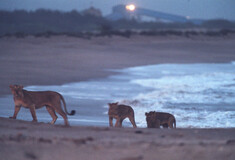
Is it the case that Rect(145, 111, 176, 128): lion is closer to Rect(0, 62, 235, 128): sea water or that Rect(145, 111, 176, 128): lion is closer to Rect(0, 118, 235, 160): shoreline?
Rect(0, 62, 235, 128): sea water

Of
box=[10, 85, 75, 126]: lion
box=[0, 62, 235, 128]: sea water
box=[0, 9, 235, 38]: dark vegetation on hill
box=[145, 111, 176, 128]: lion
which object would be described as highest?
box=[0, 9, 235, 38]: dark vegetation on hill

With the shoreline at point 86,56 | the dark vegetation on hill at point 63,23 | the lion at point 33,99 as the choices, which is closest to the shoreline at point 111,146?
the lion at point 33,99

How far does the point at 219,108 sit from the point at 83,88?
628cm

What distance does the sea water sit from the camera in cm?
1183

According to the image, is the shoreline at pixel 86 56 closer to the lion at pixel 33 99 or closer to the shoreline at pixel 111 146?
the lion at pixel 33 99

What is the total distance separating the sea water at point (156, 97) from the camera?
1183cm

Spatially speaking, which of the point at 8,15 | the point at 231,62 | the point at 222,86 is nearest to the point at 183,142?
the point at 222,86

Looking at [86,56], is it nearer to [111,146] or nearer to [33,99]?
[33,99]

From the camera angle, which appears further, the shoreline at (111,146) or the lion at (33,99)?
the lion at (33,99)

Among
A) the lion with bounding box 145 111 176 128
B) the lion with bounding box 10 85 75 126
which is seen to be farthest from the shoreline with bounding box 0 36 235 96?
the lion with bounding box 145 111 176 128

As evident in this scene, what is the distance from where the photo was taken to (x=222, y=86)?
63.3 feet

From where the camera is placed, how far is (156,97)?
1591cm

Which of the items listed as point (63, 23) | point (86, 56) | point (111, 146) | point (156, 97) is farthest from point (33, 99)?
point (63, 23)

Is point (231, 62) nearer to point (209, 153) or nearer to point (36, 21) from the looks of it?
point (209, 153)
